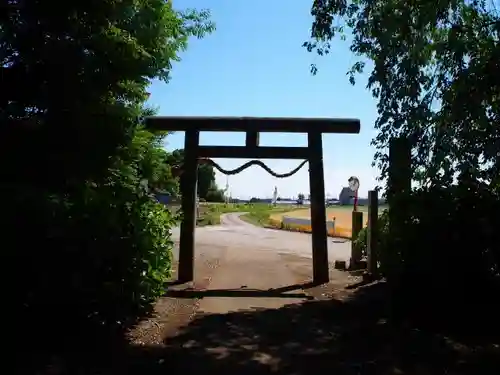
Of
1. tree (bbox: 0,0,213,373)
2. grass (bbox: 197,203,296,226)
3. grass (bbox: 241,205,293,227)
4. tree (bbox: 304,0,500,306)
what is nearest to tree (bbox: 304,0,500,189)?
tree (bbox: 304,0,500,306)

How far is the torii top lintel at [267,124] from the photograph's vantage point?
38.9 feet

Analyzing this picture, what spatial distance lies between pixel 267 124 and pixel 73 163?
6467mm

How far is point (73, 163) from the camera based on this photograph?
5.89m

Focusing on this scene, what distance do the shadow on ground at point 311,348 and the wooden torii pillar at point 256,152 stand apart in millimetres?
3732

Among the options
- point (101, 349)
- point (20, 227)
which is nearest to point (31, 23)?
point (20, 227)

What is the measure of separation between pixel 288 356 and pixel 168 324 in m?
2.27

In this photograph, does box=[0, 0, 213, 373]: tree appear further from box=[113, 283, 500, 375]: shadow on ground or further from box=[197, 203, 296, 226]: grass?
box=[197, 203, 296, 226]: grass

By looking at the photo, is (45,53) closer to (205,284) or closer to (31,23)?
(31,23)

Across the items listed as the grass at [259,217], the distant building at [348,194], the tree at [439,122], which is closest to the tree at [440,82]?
the tree at [439,122]

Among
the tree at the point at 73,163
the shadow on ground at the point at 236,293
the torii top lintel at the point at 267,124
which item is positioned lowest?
the shadow on ground at the point at 236,293

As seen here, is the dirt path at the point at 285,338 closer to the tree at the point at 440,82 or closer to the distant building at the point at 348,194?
the tree at the point at 440,82

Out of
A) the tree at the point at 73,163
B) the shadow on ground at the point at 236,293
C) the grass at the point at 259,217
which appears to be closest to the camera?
the tree at the point at 73,163

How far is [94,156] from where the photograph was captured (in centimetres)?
607

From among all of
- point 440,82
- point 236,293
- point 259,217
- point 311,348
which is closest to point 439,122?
point 440,82
